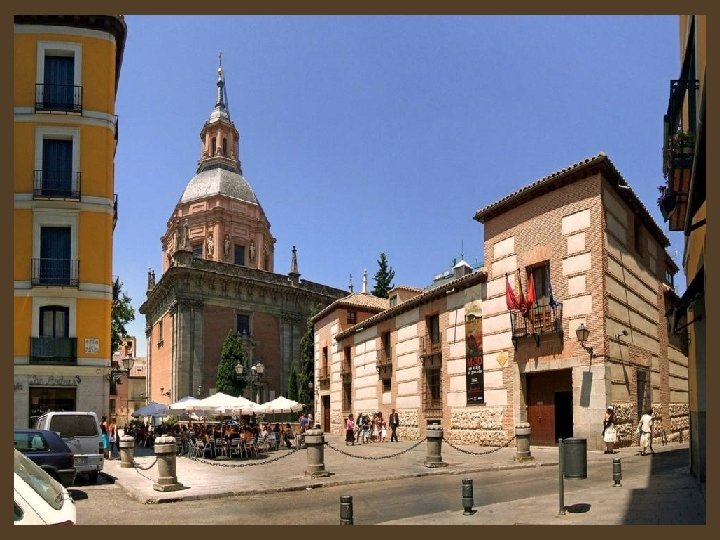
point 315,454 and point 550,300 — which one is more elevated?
point 550,300

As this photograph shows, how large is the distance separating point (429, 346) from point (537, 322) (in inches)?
308

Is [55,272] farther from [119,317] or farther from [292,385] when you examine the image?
[292,385]

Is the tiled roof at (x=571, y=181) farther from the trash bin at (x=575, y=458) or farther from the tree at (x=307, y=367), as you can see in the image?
the tree at (x=307, y=367)

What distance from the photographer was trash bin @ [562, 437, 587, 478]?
35.0 ft

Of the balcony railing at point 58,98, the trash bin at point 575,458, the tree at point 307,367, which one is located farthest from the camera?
the tree at point 307,367

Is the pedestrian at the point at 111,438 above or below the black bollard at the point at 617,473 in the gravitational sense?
below

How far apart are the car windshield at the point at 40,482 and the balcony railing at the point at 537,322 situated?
58.3 ft

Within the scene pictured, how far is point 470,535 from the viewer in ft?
30.9

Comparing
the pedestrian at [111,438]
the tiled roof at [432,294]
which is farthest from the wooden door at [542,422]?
the pedestrian at [111,438]

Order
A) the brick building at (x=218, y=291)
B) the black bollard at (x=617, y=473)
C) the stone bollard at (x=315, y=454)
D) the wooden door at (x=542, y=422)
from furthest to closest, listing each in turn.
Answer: the brick building at (x=218, y=291) → the wooden door at (x=542, y=422) → the stone bollard at (x=315, y=454) → the black bollard at (x=617, y=473)

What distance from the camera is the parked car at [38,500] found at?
6.15 metres

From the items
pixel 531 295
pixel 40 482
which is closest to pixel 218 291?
pixel 531 295

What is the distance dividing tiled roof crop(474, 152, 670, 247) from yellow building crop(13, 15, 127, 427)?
13260mm

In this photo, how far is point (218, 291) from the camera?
2062 inches
